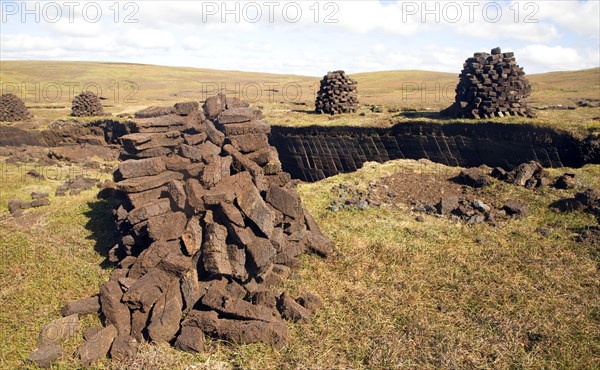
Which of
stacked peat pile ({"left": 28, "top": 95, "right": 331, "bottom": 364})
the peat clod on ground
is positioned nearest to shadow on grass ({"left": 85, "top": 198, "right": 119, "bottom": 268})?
stacked peat pile ({"left": 28, "top": 95, "right": 331, "bottom": 364})

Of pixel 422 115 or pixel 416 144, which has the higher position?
pixel 422 115

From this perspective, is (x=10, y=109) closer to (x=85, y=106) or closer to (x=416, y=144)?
(x=85, y=106)

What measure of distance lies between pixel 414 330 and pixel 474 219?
5.87m

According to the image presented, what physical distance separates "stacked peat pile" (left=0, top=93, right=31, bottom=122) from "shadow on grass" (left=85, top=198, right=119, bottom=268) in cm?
2336

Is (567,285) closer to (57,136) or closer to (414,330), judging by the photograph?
(414,330)

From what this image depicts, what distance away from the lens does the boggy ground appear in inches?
241

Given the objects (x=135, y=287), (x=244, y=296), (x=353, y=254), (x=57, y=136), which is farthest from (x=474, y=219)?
(x=57, y=136)

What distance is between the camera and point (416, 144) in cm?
2052

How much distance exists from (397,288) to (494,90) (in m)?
15.6

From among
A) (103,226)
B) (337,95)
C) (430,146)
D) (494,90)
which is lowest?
(103,226)

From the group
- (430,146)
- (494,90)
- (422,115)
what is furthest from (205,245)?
(422,115)

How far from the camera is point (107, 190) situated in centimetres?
1292

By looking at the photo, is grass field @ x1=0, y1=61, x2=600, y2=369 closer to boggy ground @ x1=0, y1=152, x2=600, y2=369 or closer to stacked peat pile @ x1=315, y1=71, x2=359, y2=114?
boggy ground @ x1=0, y1=152, x2=600, y2=369

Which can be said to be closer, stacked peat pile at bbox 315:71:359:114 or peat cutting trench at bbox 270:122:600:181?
peat cutting trench at bbox 270:122:600:181
